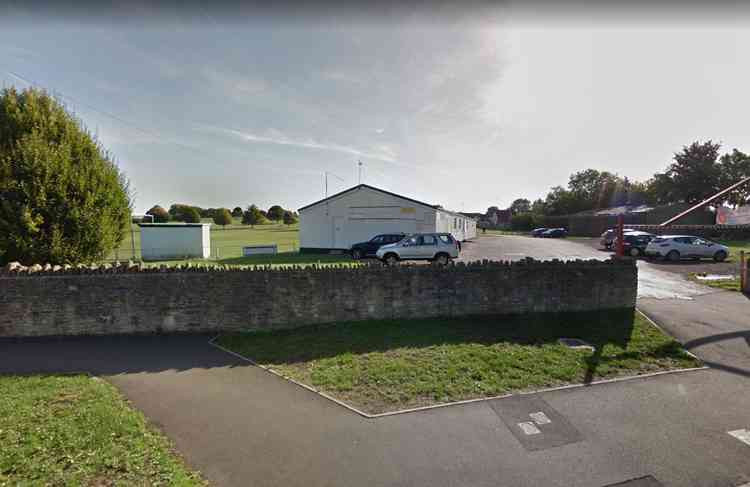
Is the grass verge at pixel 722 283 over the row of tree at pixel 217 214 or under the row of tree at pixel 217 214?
under

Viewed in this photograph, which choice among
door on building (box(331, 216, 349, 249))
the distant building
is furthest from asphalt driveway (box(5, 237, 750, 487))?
the distant building

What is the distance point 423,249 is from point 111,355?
11.4 m

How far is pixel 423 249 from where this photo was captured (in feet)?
47.6

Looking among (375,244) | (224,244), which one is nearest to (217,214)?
(224,244)

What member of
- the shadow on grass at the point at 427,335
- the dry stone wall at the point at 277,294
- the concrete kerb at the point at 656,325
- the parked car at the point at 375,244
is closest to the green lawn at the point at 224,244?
the dry stone wall at the point at 277,294

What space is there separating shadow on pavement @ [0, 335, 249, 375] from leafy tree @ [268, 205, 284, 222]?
247 ft

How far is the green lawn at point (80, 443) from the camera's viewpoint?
2887mm

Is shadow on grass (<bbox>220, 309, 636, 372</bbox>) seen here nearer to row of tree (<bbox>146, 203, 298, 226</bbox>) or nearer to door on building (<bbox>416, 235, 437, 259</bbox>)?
door on building (<bbox>416, 235, 437, 259</bbox>)

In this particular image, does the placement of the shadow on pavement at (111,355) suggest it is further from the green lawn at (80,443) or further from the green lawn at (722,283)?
the green lawn at (722,283)

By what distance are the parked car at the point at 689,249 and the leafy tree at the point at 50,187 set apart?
85.3 ft

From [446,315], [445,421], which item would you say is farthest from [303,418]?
[446,315]

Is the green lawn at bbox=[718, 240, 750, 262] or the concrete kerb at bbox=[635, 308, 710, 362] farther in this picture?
the green lawn at bbox=[718, 240, 750, 262]

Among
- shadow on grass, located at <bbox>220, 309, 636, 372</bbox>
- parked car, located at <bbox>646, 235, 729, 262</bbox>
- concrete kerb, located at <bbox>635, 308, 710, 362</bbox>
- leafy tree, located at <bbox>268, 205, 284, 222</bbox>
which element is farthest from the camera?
leafy tree, located at <bbox>268, 205, 284, 222</bbox>

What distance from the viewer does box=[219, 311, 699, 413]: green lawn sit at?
4723mm
